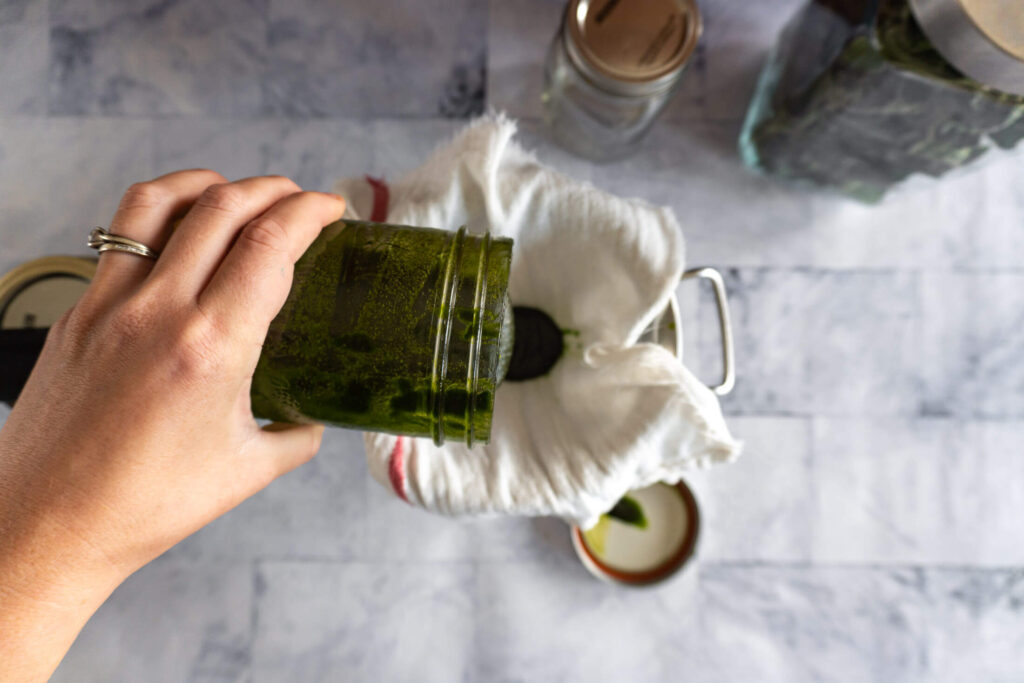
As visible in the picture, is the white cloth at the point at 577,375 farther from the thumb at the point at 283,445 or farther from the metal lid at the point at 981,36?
the metal lid at the point at 981,36

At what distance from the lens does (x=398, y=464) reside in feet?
1.62

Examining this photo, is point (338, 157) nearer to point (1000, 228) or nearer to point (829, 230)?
point (829, 230)

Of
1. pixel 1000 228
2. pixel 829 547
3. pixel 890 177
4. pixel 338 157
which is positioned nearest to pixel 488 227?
pixel 338 157

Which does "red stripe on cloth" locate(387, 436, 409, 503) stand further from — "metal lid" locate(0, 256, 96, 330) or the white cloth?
"metal lid" locate(0, 256, 96, 330)

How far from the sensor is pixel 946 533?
2.39 feet

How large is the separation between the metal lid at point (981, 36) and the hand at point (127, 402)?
46 centimetres

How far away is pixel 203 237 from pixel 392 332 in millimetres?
120

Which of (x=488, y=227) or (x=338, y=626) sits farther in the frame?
(x=338, y=626)

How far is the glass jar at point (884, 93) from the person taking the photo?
0.44 metres

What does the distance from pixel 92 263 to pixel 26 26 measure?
16.0 inches

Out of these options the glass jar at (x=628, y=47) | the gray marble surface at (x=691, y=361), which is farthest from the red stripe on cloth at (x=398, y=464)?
the glass jar at (x=628, y=47)

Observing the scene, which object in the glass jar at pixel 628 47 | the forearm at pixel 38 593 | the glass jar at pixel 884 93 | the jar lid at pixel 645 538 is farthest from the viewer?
the jar lid at pixel 645 538

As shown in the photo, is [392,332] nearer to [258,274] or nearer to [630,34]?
[258,274]

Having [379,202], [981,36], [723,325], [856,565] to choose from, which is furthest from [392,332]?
[856,565]
